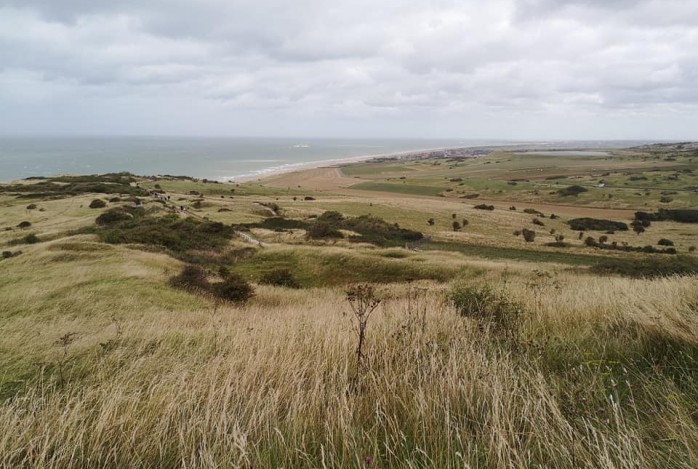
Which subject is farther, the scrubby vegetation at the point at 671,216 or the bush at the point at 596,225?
the scrubby vegetation at the point at 671,216

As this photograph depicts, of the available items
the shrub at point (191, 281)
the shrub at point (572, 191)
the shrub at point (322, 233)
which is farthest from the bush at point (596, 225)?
the shrub at point (191, 281)

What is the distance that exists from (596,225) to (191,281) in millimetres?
80265

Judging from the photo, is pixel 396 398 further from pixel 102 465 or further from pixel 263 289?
pixel 263 289

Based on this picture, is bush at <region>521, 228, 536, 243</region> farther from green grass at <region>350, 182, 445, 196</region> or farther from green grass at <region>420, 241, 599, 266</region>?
green grass at <region>350, 182, 445, 196</region>

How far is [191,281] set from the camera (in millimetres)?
26750

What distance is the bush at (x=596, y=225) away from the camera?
7881cm

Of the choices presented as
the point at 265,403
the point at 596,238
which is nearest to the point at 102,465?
the point at 265,403

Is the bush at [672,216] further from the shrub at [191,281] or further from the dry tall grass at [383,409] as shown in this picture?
the dry tall grass at [383,409]

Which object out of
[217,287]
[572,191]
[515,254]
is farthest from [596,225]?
[217,287]

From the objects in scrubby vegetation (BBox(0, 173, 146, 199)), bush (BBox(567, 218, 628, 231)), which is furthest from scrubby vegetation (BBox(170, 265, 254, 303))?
bush (BBox(567, 218, 628, 231))

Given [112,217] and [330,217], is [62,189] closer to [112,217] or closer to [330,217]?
[112,217]

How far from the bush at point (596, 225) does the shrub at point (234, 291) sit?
73704mm

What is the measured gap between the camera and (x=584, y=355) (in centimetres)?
471

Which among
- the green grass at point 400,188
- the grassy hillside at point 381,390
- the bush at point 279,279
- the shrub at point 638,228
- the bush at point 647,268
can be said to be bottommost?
the shrub at point 638,228
